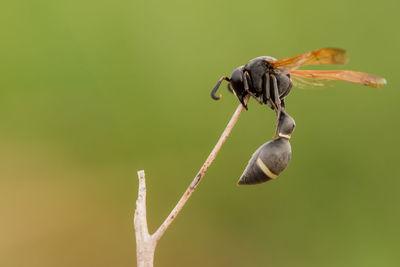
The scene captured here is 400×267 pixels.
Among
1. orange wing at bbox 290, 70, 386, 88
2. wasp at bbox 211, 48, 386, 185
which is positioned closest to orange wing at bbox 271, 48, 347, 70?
wasp at bbox 211, 48, 386, 185

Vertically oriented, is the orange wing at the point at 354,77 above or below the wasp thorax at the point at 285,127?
above

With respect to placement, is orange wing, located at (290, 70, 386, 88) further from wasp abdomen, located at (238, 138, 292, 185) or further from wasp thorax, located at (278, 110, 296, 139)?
wasp abdomen, located at (238, 138, 292, 185)

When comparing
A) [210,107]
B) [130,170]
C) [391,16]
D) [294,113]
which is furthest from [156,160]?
[391,16]

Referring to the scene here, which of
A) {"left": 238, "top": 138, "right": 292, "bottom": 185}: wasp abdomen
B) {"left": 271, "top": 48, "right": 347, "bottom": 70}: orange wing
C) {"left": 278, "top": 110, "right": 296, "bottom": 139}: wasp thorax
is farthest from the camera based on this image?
{"left": 278, "top": 110, "right": 296, "bottom": 139}: wasp thorax

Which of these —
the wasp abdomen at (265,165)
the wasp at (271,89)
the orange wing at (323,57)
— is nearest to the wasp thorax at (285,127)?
the wasp at (271,89)

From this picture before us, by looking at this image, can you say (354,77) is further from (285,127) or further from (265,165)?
(265,165)

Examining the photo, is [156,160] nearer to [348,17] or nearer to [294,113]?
[294,113]

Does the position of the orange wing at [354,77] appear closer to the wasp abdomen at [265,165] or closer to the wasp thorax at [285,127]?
the wasp thorax at [285,127]

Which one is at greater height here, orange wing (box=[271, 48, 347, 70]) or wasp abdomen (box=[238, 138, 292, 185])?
orange wing (box=[271, 48, 347, 70])
